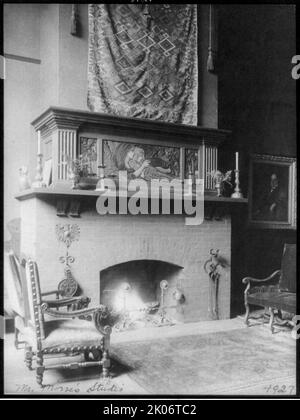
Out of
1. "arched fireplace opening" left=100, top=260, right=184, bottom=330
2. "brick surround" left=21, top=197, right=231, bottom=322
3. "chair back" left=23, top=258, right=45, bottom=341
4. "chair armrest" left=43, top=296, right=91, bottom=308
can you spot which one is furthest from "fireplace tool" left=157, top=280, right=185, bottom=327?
"chair back" left=23, top=258, right=45, bottom=341

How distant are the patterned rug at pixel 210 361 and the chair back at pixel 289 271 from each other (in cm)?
71

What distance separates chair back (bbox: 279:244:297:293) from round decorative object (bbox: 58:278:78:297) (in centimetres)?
284

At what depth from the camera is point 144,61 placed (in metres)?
5.77

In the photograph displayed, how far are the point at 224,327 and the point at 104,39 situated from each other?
4.11 m

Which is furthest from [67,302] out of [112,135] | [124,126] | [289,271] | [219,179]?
[289,271]

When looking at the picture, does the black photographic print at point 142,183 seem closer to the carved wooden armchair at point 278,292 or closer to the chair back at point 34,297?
the carved wooden armchair at point 278,292

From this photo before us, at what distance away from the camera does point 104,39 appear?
5512mm

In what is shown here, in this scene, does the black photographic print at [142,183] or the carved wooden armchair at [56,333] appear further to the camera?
the black photographic print at [142,183]

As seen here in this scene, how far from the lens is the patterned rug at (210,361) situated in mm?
3799

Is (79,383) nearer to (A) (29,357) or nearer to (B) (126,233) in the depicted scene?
(A) (29,357)

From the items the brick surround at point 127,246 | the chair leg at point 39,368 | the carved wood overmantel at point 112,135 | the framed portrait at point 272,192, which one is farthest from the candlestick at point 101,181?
the framed portrait at point 272,192

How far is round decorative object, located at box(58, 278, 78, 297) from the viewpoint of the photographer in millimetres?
5132

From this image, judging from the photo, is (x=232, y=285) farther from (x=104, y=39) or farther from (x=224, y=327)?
(x=104, y=39)

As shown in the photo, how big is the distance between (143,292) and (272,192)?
276 centimetres
